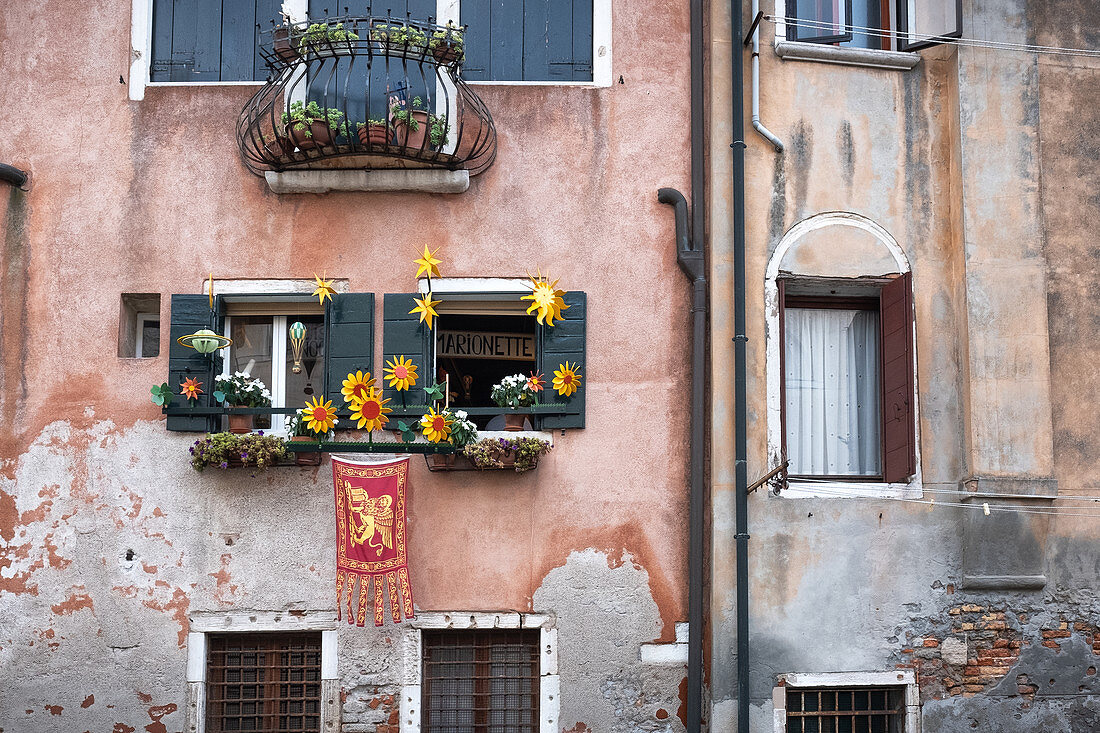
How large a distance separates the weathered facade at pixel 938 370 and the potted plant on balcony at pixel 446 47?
6.12ft

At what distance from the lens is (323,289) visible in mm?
8867

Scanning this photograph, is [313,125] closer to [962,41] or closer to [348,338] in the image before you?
[348,338]

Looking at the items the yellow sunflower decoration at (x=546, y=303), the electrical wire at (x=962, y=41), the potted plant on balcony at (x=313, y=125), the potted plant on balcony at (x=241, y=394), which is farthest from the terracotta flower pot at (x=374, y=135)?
the electrical wire at (x=962, y=41)

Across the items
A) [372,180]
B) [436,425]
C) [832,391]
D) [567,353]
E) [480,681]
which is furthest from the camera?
[832,391]

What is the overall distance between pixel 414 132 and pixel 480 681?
12.7 feet

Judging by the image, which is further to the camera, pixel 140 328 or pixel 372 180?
pixel 140 328

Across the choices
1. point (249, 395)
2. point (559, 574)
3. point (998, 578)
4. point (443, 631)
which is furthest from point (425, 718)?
point (998, 578)

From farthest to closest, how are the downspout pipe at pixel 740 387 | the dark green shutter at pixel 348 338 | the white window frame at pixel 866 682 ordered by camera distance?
1. the dark green shutter at pixel 348 338
2. the white window frame at pixel 866 682
3. the downspout pipe at pixel 740 387

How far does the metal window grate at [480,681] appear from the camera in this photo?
8680mm

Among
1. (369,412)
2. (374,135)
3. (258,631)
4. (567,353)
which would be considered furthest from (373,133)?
(258,631)

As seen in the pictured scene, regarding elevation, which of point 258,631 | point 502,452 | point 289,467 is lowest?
point 258,631

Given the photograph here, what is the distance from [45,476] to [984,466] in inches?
259

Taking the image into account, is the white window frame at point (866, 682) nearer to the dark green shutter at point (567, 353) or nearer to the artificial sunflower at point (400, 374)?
the dark green shutter at point (567, 353)

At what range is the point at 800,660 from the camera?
28.0 ft
